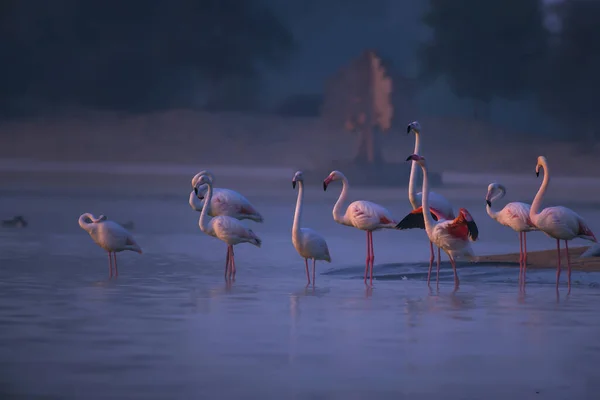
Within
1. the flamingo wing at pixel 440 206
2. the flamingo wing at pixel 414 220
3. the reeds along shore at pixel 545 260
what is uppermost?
the flamingo wing at pixel 440 206

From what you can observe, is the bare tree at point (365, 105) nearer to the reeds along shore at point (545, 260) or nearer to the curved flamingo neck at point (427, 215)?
the reeds along shore at point (545, 260)

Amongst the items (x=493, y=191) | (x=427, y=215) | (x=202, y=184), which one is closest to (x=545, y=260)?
(x=493, y=191)

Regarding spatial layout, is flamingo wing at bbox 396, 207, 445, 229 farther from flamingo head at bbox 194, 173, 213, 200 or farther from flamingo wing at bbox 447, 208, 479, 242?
flamingo head at bbox 194, 173, 213, 200

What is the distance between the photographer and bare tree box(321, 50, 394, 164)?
30.5 m

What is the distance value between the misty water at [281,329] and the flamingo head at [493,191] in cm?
65

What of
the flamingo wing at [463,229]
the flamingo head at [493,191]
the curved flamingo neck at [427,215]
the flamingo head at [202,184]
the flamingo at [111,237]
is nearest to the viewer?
the flamingo wing at [463,229]

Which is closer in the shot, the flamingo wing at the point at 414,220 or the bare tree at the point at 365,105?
the flamingo wing at the point at 414,220

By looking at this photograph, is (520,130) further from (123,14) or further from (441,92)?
(123,14)

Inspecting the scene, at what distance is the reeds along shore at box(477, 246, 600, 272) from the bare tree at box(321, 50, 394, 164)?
61.9ft

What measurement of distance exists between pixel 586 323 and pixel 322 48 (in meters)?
31.4

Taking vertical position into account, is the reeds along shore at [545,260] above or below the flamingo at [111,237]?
below

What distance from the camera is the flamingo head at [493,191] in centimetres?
1014

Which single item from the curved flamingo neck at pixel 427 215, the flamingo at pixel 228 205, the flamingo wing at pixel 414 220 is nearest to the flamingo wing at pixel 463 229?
the curved flamingo neck at pixel 427 215

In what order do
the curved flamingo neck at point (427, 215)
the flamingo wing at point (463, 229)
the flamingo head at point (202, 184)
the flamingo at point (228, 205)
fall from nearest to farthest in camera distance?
the flamingo wing at point (463, 229) < the curved flamingo neck at point (427, 215) < the flamingo head at point (202, 184) < the flamingo at point (228, 205)
